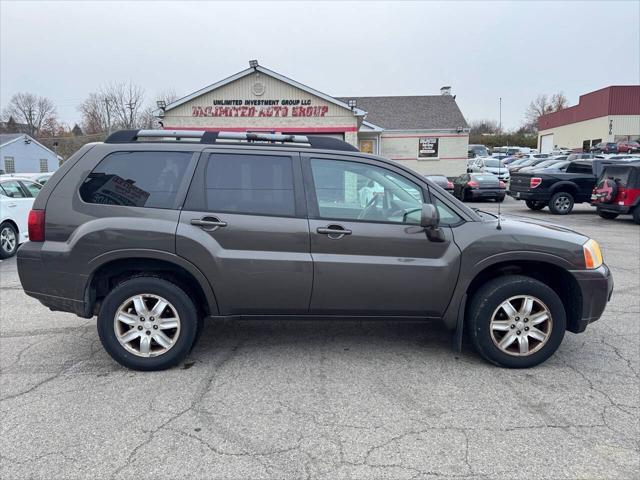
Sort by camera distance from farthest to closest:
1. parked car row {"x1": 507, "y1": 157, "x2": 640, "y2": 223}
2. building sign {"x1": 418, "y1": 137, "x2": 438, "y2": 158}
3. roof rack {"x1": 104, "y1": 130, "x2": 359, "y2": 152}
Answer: building sign {"x1": 418, "y1": 137, "x2": 438, "y2": 158} < parked car row {"x1": 507, "y1": 157, "x2": 640, "y2": 223} < roof rack {"x1": 104, "y1": 130, "x2": 359, "y2": 152}

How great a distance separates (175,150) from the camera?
12.6 feet

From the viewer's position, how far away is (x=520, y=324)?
3.82 m

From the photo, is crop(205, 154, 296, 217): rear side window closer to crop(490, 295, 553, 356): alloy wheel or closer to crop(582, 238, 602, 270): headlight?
crop(490, 295, 553, 356): alloy wheel

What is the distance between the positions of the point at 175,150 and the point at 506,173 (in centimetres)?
2554

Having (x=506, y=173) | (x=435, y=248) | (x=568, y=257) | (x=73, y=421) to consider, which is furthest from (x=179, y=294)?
(x=506, y=173)

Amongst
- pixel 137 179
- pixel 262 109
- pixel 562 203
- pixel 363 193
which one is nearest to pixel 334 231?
pixel 363 193

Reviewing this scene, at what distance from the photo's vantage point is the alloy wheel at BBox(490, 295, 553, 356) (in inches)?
150

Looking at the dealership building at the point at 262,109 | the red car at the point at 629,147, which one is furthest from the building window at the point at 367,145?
the red car at the point at 629,147

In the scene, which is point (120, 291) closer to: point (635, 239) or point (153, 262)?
point (153, 262)

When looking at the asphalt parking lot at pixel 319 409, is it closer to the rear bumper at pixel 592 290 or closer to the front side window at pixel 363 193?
the rear bumper at pixel 592 290

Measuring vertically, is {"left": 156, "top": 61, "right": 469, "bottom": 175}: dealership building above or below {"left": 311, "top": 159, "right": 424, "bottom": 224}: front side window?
above

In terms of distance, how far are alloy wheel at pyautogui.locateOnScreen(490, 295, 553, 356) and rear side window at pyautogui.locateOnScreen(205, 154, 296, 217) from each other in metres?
1.95

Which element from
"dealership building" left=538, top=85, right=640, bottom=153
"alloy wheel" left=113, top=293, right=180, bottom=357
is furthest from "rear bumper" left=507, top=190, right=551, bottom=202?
"dealership building" left=538, top=85, right=640, bottom=153

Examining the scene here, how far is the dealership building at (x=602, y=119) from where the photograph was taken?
45.6m
